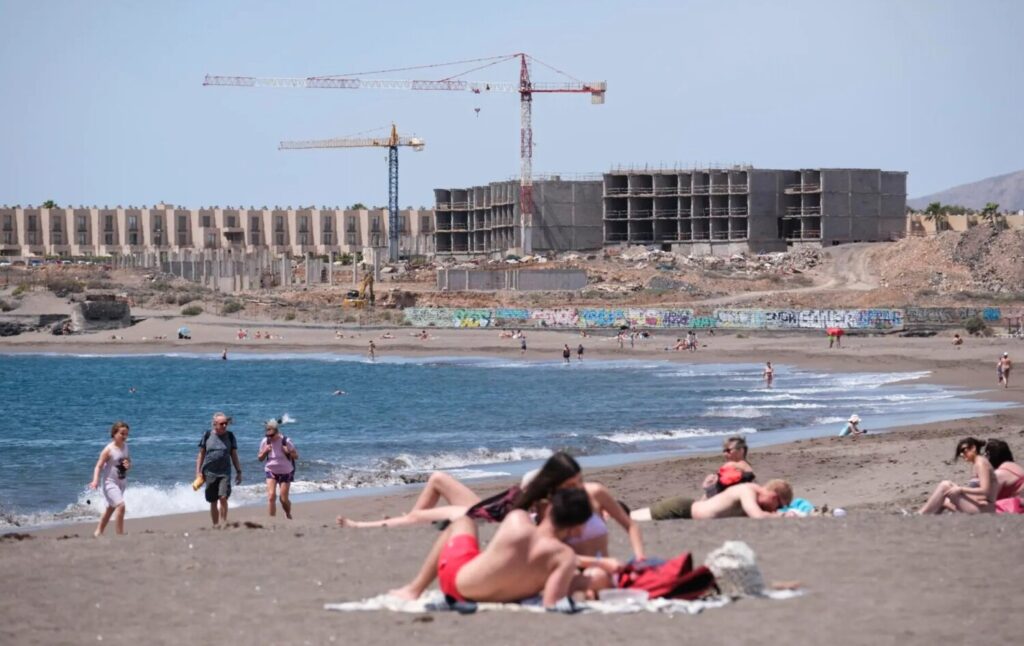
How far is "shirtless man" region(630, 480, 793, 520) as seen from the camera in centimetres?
1259

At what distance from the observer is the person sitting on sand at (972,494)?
42.1ft

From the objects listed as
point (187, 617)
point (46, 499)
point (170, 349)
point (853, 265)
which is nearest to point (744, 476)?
point (187, 617)

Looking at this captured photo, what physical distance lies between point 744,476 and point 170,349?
72383 mm

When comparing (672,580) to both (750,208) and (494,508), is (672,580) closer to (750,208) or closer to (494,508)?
(494,508)

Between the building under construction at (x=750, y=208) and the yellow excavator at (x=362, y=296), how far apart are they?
25.0 meters

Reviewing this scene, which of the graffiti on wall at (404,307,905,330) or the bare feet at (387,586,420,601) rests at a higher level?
the bare feet at (387,586,420,601)

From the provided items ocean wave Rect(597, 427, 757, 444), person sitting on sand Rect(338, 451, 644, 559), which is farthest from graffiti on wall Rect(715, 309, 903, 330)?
person sitting on sand Rect(338, 451, 644, 559)

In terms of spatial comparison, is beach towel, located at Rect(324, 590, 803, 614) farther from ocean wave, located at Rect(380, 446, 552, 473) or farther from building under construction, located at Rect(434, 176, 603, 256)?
building under construction, located at Rect(434, 176, 603, 256)

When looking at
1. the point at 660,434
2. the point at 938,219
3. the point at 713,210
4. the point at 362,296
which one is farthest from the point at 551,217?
the point at 660,434

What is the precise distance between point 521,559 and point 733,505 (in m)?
4.07

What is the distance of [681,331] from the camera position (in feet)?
257

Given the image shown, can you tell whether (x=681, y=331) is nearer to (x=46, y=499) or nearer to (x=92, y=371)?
(x=92, y=371)

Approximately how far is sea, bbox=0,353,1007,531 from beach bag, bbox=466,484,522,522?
33.1ft

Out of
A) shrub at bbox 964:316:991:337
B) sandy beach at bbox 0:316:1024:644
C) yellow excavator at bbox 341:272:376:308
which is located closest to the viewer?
sandy beach at bbox 0:316:1024:644
